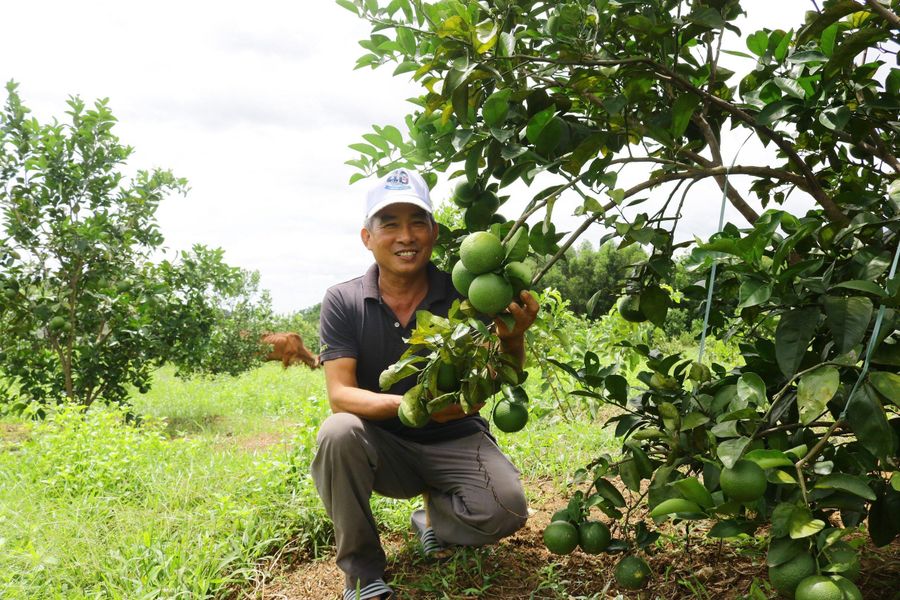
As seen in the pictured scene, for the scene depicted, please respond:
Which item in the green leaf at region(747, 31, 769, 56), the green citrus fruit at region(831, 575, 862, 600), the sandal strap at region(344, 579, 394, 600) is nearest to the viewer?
the green citrus fruit at region(831, 575, 862, 600)

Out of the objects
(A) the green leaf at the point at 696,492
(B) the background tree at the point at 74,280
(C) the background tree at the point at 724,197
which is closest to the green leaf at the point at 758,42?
(C) the background tree at the point at 724,197

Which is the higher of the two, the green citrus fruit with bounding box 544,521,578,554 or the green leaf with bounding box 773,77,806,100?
the green leaf with bounding box 773,77,806,100

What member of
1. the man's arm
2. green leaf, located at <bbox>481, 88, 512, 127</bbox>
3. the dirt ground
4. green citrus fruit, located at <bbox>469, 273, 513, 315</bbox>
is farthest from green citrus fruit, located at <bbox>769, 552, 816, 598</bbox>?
the man's arm

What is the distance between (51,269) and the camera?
5.68 meters

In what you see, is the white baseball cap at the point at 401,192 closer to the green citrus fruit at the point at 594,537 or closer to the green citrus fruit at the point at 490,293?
the green citrus fruit at the point at 490,293

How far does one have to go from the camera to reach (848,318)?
119 cm

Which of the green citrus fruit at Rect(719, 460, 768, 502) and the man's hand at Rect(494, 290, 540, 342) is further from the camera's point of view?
the man's hand at Rect(494, 290, 540, 342)

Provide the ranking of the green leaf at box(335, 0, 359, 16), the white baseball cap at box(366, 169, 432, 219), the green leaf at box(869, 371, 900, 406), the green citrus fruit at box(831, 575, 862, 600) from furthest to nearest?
the white baseball cap at box(366, 169, 432, 219) < the green leaf at box(335, 0, 359, 16) < the green leaf at box(869, 371, 900, 406) < the green citrus fruit at box(831, 575, 862, 600)

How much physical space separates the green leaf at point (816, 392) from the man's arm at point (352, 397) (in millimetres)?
1226

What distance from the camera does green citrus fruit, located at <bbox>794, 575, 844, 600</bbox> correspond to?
1.00 m

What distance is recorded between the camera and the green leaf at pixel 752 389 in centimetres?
120

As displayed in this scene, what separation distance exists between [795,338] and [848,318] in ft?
0.31

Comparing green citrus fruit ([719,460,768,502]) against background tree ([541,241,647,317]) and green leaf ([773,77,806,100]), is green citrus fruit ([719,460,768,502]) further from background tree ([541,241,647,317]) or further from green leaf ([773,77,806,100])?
background tree ([541,241,647,317])

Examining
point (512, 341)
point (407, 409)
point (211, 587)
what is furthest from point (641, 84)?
point (211, 587)
